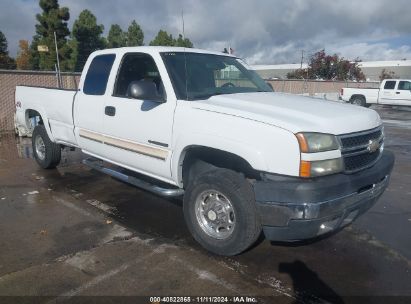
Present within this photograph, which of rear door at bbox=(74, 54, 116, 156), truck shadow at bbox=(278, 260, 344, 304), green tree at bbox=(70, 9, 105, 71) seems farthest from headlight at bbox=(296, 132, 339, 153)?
green tree at bbox=(70, 9, 105, 71)

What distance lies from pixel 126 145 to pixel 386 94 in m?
22.8

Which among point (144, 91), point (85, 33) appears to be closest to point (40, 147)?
point (144, 91)

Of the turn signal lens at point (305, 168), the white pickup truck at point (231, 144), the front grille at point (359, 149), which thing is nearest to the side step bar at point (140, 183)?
the white pickup truck at point (231, 144)

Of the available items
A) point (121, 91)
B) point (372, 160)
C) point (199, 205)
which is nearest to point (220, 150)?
point (199, 205)

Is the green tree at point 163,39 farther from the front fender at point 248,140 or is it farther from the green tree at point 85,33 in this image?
the front fender at point 248,140

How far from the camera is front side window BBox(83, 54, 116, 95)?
523 centimetres

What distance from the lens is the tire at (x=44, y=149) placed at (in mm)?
6879

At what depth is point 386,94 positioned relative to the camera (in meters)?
24.0

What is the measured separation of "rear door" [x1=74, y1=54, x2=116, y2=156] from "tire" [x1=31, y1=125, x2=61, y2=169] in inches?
52.6

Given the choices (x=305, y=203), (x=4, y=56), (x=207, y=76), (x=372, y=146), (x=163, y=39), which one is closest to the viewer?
(x=305, y=203)

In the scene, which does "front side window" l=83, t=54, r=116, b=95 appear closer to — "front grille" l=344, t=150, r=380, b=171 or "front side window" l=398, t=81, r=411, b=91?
"front grille" l=344, t=150, r=380, b=171

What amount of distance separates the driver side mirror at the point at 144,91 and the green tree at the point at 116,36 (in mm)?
36429

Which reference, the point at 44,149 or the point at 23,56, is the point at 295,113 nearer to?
the point at 44,149

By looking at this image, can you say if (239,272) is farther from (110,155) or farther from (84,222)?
(110,155)
